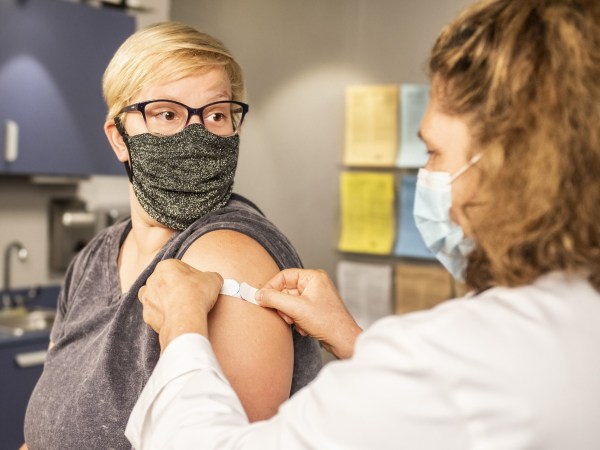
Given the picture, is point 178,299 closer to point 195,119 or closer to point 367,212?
point 195,119

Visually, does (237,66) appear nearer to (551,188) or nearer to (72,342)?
(72,342)

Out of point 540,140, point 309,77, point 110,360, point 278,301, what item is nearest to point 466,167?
point 540,140

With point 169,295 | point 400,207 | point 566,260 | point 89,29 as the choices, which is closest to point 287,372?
point 169,295

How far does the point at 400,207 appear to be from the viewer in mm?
3230

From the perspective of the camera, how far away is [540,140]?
830 mm

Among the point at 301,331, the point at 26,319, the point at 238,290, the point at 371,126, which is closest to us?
the point at 238,290

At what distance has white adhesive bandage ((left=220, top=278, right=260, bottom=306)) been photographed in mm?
1205

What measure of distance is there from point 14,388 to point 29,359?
0.13m

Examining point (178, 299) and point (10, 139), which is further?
point (10, 139)

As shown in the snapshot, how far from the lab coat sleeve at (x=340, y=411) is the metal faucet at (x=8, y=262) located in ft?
9.24

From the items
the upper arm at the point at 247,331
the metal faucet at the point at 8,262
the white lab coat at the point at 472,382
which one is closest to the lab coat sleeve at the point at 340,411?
the white lab coat at the point at 472,382

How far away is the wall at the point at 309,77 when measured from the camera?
323cm

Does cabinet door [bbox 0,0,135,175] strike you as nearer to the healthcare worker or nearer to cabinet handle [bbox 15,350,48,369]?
cabinet handle [bbox 15,350,48,369]

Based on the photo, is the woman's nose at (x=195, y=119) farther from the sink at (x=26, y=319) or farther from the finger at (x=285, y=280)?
the sink at (x=26, y=319)
